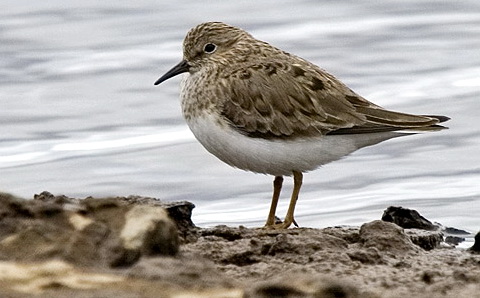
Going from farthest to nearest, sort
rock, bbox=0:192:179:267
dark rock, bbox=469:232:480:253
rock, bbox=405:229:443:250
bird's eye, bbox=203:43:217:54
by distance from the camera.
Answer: bird's eye, bbox=203:43:217:54, rock, bbox=405:229:443:250, dark rock, bbox=469:232:480:253, rock, bbox=0:192:179:267

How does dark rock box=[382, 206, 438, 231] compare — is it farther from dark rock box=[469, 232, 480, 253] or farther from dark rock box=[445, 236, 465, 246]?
dark rock box=[469, 232, 480, 253]

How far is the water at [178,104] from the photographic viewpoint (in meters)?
10.3

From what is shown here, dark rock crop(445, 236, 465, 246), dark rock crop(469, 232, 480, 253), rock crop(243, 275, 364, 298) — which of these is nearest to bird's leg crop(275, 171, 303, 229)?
dark rock crop(445, 236, 465, 246)

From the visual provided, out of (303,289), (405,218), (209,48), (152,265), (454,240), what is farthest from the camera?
(209,48)

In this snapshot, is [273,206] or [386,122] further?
[273,206]

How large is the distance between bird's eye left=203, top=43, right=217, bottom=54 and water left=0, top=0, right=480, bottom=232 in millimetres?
1689

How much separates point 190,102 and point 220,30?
860 millimetres

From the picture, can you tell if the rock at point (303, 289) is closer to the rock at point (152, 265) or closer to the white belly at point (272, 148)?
the rock at point (152, 265)

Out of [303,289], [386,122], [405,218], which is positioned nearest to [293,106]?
[386,122]

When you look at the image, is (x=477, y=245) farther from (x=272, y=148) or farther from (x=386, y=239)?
(x=272, y=148)

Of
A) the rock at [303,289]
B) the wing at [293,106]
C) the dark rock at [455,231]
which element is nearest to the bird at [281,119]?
the wing at [293,106]

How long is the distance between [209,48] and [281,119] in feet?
3.16

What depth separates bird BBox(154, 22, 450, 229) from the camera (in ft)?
24.7

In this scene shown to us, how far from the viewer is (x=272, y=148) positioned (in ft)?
24.8
